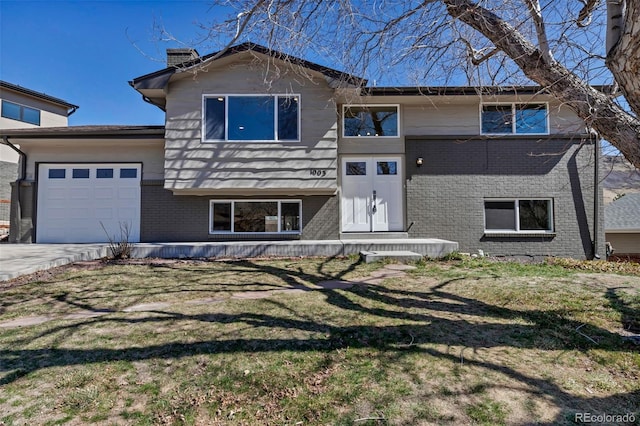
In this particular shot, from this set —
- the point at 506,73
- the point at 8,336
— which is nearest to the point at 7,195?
the point at 8,336

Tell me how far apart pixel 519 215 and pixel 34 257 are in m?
12.9

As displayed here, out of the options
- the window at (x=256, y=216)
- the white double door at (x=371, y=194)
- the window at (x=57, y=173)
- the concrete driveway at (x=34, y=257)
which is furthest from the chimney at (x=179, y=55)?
the concrete driveway at (x=34, y=257)

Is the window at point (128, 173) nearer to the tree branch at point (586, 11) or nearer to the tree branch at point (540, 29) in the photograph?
the tree branch at point (540, 29)

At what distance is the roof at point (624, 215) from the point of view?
1612 centimetres

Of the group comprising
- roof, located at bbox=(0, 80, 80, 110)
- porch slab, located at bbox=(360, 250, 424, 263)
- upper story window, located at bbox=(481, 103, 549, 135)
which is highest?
roof, located at bbox=(0, 80, 80, 110)

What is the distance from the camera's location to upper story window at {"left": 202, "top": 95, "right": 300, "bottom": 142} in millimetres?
9664

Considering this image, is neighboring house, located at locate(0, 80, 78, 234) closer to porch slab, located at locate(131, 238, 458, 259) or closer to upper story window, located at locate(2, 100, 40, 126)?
upper story window, located at locate(2, 100, 40, 126)

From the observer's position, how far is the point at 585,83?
3.57 metres

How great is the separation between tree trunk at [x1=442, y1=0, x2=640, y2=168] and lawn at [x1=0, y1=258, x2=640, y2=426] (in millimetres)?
1973

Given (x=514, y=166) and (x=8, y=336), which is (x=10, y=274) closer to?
(x=8, y=336)

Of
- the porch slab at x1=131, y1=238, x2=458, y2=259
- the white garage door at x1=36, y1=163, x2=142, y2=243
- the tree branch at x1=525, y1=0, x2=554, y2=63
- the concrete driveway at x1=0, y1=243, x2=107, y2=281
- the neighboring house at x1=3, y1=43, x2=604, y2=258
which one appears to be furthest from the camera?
the white garage door at x1=36, y1=163, x2=142, y2=243

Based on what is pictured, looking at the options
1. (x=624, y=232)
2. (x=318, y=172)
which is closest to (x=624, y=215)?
(x=624, y=232)

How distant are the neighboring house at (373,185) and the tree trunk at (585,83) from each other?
19.7 ft

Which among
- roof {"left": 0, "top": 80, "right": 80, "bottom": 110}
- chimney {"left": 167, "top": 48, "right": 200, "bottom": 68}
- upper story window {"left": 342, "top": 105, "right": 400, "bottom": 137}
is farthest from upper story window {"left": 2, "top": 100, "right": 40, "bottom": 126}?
upper story window {"left": 342, "top": 105, "right": 400, "bottom": 137}
